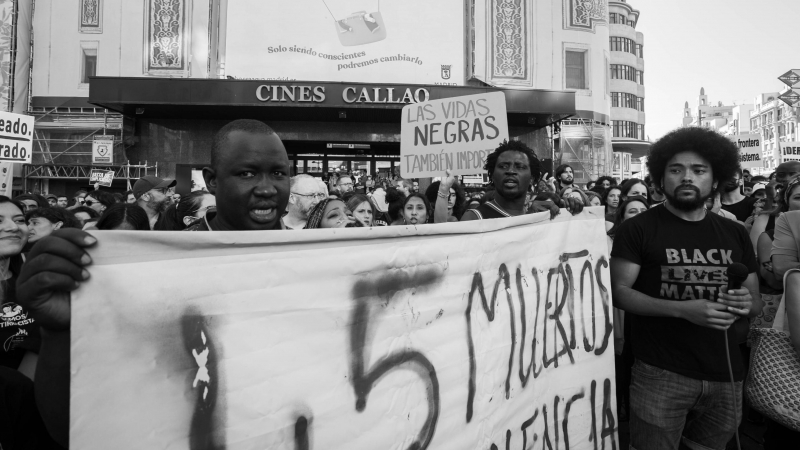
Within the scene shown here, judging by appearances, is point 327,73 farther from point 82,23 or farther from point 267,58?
point 82,23

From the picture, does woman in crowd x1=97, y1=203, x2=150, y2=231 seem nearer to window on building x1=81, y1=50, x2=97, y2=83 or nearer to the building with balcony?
window on building x1=81, y1=50, x2=97, y2=83

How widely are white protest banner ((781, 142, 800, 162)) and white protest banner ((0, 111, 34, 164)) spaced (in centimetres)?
1749

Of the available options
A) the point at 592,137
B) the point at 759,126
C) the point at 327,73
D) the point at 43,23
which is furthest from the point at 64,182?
the point at 759,126

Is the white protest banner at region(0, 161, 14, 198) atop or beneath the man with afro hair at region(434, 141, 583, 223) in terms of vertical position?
atop

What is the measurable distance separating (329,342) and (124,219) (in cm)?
224

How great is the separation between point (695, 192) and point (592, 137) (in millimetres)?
17208

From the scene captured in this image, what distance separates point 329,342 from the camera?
5.08 feet

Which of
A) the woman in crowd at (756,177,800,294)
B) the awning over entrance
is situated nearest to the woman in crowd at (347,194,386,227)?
the woman in crowd at (756,177,800,294)

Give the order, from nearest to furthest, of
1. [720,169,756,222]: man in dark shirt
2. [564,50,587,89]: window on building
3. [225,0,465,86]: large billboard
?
[720,169,756,222]: man in dark shirt < [225,0,465,86]: large billboard < [564,50,587,89]: window on building

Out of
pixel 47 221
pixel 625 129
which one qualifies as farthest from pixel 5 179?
pixel 625 129

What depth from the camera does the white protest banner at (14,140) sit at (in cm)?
765

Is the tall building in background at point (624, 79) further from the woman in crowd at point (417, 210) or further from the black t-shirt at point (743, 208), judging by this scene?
the woman in crowd at point (417, 210)

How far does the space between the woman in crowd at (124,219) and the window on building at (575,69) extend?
58.0 feet

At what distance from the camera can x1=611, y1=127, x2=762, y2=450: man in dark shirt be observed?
2320mm
